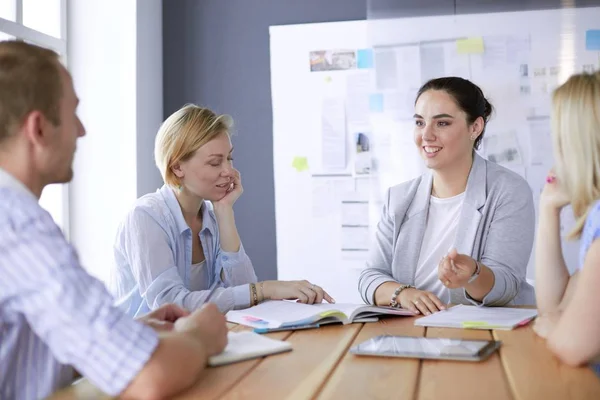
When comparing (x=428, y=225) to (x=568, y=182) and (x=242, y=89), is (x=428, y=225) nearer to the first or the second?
(x=568, y=182)

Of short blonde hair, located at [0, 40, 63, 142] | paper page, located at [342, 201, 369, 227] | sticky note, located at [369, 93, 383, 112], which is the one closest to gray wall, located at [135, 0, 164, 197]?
paper page, located at [342, 201, 369, 227]

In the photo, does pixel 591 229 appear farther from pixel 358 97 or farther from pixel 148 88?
pixel 148 88

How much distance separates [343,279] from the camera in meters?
3.82

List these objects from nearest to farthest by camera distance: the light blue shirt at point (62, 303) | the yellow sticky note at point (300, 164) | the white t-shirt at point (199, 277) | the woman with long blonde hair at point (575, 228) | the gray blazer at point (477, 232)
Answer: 1. the light blue shirt at point (62, 303)
2. the woman with long blonde hair at point (575, 228)
3. the gray blazer at point (477, 232)
4. the white t-shirt at point (199, 277)
5. the yellow sticky note at point (300, 164)

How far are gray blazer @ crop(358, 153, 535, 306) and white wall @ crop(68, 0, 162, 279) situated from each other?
1773 mm

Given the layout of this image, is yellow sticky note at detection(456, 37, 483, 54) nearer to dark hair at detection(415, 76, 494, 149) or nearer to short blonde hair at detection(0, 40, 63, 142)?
dark hair at detection(415, 76, 494, 149)

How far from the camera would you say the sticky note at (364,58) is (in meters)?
3.77

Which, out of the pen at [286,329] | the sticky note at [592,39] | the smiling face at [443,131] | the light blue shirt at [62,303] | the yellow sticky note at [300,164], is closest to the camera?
the light blue shirt at [62,303]

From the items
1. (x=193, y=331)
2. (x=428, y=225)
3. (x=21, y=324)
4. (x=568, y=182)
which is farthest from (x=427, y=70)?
(x=21, y=324)

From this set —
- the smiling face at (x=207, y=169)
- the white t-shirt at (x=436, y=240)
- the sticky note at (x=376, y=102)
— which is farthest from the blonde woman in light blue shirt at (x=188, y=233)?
the sticky note at (x=376, y=102)

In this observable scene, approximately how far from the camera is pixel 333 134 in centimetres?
384

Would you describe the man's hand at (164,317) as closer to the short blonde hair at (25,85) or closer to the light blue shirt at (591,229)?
the short blonde hair at (25,85)

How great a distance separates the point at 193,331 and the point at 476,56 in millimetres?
2738

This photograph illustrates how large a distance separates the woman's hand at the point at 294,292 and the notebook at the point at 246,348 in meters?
0.44
